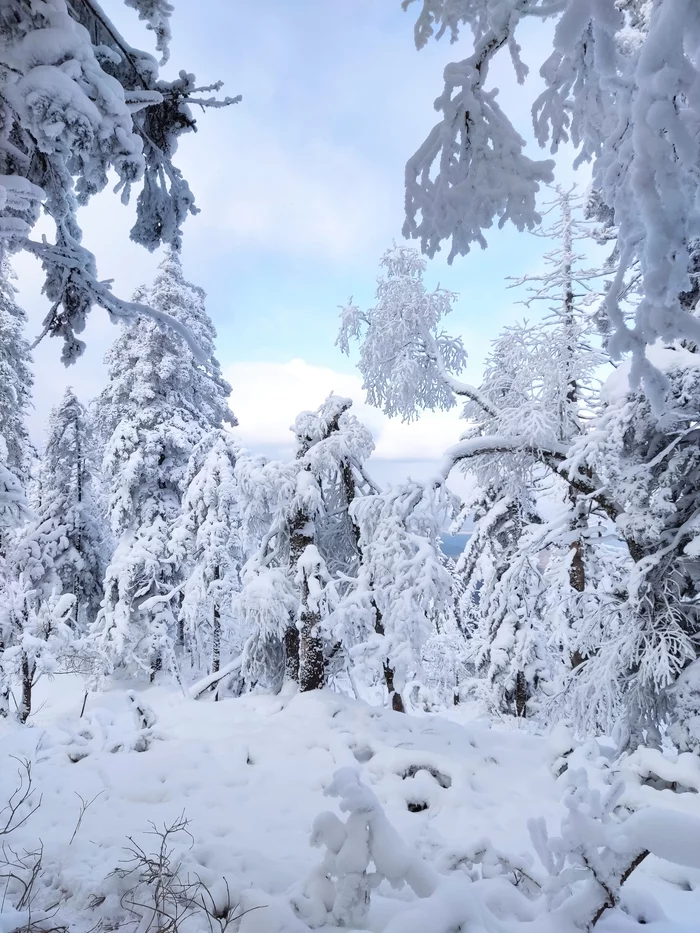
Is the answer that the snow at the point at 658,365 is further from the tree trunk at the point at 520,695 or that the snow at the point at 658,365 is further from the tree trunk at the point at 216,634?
the tree trunk at the point at 216,634

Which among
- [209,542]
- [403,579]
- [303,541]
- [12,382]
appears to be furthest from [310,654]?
[12,382]

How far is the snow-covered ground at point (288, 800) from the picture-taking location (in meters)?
2.75

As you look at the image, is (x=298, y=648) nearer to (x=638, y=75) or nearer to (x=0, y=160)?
(x=0, y=160)

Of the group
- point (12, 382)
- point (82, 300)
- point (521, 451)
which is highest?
point (12, 382)

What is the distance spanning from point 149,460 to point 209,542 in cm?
329

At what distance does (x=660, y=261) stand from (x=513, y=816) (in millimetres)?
5157

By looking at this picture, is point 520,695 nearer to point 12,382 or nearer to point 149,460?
point 149,460

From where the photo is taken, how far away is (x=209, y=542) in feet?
43.8

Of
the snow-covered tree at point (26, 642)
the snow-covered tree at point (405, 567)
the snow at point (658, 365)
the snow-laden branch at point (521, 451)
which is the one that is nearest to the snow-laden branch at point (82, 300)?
the snow-covered tree at point (405, 567)

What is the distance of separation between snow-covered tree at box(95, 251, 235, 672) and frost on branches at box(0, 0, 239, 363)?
409 inches

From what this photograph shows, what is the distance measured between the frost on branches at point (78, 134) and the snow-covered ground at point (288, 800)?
3.83m

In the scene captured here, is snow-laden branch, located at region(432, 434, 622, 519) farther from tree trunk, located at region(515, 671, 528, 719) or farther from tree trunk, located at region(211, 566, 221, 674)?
tree trunk, located at region(211, 566, 221, 674)

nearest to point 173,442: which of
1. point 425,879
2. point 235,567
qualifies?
point 235,567

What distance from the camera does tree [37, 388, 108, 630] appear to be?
17.7 m
